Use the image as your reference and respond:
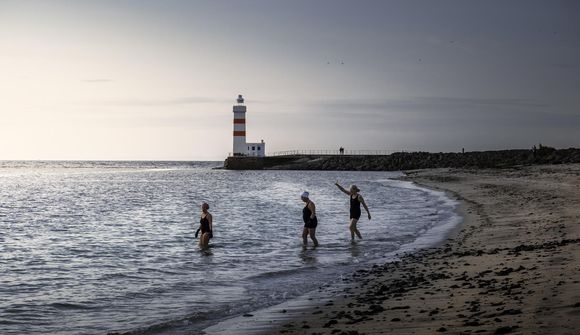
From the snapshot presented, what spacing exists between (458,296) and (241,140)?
99819 millimetres

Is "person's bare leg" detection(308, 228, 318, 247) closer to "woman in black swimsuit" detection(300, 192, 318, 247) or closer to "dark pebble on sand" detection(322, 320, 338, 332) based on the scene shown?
"woman in black swimsuit" detection(300, 192, 318, 247)

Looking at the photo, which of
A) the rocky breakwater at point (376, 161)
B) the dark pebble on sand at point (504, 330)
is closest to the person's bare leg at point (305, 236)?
the dark pebble on sand at point (504, 330)

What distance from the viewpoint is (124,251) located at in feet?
60.3

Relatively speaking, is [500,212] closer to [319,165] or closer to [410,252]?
[410,252]

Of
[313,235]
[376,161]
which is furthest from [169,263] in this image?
[376,161]

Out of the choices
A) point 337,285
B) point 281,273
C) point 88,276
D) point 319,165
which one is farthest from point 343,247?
point 319,165

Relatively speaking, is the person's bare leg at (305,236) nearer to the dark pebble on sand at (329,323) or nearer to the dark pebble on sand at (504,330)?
the dark pebble on sand at (329,323)

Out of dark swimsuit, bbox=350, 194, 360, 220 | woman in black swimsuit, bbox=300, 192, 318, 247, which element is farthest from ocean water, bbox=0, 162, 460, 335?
dark swimsuit, bbox=350, 194, 360, 220

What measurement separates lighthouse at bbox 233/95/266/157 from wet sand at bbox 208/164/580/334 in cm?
8849

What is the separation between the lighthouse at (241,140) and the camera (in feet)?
337

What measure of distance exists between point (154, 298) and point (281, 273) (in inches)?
136

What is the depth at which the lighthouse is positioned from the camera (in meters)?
103

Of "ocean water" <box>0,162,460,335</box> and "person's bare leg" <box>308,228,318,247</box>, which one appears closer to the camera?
"ocean water" <box>0,162,460,335</box>

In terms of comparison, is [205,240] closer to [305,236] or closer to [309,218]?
[305,236]
